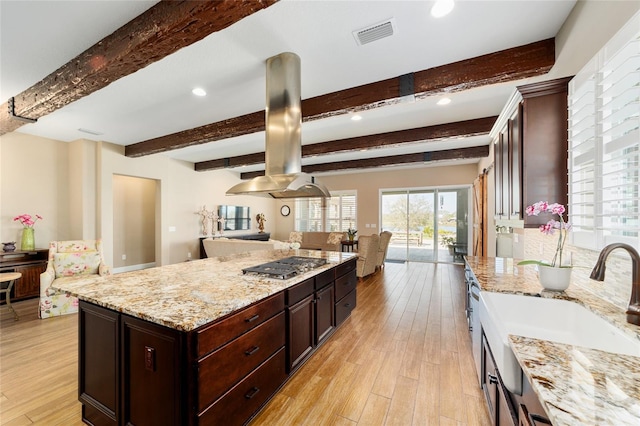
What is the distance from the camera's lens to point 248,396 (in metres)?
1.61

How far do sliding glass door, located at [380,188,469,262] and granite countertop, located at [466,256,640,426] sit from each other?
649 centimetres

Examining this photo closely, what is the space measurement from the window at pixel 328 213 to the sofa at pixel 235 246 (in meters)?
3.27

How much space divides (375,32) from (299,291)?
2.15m

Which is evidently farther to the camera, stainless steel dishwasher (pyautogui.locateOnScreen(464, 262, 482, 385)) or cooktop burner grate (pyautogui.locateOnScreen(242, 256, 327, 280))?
cooktop burner grate (pyautogui.locateOnScreen(242, 256, 327, 280))

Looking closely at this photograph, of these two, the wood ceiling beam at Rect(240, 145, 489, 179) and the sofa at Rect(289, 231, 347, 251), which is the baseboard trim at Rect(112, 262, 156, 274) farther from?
the wood ceiling beam at Rect(240, 145, 489, 179)

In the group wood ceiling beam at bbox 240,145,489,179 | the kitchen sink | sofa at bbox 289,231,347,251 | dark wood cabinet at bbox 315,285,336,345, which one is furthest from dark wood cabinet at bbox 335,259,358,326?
sofa at bbox 289,231,347,251

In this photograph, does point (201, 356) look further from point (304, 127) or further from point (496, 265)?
point (304, 127)

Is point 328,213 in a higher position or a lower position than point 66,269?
higher

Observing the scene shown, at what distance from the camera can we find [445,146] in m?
5.51

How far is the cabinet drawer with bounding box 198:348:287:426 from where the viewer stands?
4.59 feet

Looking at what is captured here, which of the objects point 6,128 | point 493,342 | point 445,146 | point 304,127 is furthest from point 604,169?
A: point 6,128

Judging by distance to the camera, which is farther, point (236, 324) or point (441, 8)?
point (441, 8)

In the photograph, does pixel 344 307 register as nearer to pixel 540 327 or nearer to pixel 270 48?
pixel 540 327

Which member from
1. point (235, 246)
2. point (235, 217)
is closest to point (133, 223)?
point (235, 217)
